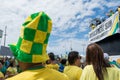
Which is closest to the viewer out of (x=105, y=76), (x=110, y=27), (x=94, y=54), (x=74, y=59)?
(x=105, y=76)

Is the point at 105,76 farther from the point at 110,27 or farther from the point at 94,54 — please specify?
the point at 110,27

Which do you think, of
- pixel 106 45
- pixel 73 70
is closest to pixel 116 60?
pixel 106 45

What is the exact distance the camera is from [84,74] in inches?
159

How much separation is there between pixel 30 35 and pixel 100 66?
2062mm

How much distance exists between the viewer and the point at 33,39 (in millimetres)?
1969

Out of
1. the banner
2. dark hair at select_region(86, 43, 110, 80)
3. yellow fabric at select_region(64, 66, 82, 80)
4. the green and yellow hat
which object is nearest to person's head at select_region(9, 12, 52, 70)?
the green and yellow hat

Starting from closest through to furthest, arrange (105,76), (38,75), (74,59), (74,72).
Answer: (38,75), (105,76), (74,72), (74,59)

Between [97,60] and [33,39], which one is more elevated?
[33,39]

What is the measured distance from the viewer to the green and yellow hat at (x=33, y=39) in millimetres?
1962

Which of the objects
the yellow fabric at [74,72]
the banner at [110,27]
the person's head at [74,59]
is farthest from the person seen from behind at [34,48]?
the banner at [110,27]

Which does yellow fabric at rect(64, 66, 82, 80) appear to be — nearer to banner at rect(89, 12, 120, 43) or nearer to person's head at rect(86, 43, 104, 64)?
person's head at rect(86, 43, 104, 64)

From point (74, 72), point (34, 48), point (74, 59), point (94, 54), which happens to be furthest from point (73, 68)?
point (34, 48)

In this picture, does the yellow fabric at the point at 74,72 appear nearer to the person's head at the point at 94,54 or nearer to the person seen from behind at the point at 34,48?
the person's head at the point at 94,54

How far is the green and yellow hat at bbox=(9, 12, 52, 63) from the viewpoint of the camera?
196cm
